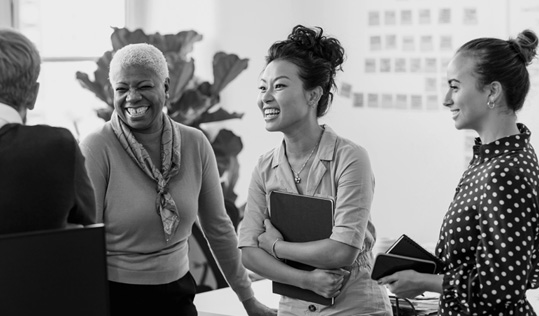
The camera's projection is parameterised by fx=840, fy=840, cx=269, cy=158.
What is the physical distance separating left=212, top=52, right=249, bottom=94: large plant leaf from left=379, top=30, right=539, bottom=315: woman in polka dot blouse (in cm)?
287

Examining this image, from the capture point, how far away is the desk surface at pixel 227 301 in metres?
2.76

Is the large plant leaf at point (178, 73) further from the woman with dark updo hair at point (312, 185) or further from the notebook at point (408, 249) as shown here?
the notebook at point (408, 249)

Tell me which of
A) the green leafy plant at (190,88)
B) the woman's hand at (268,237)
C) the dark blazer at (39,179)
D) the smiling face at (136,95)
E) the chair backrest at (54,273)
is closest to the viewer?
the chair backrest at (54,273)

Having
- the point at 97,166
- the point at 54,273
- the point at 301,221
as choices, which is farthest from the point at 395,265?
the point at 54,273

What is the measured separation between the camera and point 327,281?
84.6 inches

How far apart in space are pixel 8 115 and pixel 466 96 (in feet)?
3.42

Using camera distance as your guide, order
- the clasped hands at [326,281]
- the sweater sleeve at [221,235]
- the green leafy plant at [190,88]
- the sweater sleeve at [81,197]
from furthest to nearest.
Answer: the green leafy plant at [190,88], the sweater sleeve at [221,235], the clasped hands at [326,281], the sweater sleeve at [81,197]

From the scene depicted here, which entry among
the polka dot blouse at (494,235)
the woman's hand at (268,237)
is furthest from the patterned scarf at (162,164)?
the polka dot blouse at (494,235)

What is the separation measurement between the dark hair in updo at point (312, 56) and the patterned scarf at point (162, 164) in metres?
0.40

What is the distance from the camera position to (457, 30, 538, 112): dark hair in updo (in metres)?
2.00

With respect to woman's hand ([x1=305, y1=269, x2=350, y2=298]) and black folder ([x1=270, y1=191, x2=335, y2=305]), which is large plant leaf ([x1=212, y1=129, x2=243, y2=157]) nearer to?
black folder ([x1=270, y1=191, x2=335, y2=305])

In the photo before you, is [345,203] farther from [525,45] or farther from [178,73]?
[178,73]

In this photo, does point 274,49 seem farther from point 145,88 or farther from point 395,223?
point 395,223

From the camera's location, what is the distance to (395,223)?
15.0 feet
